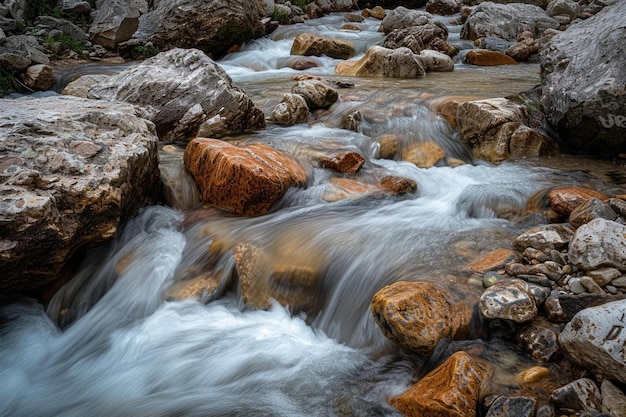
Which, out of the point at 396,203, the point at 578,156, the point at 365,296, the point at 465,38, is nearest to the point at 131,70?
the point at 396,203

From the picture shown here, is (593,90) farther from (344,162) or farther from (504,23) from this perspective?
(504,23)

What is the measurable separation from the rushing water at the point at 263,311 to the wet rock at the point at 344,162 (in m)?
0.16

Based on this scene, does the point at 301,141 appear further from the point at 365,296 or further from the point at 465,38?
the point at 465,38

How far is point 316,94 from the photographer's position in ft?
23.2

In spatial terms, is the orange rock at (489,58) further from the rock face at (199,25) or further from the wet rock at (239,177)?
the wet rock at (239,177)

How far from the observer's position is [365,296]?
3.46 metres

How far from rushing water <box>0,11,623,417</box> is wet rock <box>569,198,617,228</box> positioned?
41 cm

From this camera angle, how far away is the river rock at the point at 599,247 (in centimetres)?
277

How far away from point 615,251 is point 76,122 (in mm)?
4609

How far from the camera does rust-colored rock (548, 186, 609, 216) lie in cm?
402

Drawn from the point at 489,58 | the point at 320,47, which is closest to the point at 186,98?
the point at 320,47

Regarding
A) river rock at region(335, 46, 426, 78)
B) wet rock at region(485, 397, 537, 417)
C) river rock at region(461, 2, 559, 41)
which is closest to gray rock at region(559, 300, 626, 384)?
wet rock at region(485, 397, 537, 417)

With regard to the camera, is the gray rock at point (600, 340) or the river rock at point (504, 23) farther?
the river rock at point (504, 23)

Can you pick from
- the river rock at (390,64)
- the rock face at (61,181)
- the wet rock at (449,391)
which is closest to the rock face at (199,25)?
the river rock at (390,64)
